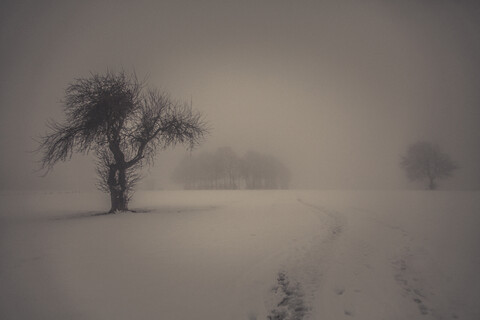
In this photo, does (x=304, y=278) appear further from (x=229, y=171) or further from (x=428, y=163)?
(x=229, y=171)

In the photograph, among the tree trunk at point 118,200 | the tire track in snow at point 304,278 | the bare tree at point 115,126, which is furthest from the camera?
the tree trunk at point 118,200

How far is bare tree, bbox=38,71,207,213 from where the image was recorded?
12930mm

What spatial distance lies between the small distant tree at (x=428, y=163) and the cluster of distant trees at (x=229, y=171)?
37741mm

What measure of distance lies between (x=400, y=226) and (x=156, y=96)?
59.2 feet

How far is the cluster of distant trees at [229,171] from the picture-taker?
62906 millimetres

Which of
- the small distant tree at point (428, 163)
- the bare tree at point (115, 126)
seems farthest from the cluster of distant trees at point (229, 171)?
the bare tree at point (115, 126)

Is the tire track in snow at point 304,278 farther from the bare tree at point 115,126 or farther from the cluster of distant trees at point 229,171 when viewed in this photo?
the cluster of distant trees at point 229,171

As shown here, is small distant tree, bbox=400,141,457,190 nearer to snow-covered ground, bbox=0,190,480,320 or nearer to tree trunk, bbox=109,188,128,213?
snow-covered ground, bbox=0,190,480,320

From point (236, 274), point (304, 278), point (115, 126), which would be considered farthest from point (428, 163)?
point (115, 126)

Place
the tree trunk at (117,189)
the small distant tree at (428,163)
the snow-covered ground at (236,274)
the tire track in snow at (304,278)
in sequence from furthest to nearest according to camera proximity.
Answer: the small distant tree at (428,163) < the tree trunk at (117,189) < the tire track in snow at (304,278) < the snow-covered ground at (236,274)

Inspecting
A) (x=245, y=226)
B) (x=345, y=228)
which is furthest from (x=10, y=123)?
(x=345, y=228)

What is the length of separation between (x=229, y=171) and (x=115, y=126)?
49698mm

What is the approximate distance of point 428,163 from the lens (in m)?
44.2

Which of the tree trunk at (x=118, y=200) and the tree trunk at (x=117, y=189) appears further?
the tree trunk at (x=118, y=200)
